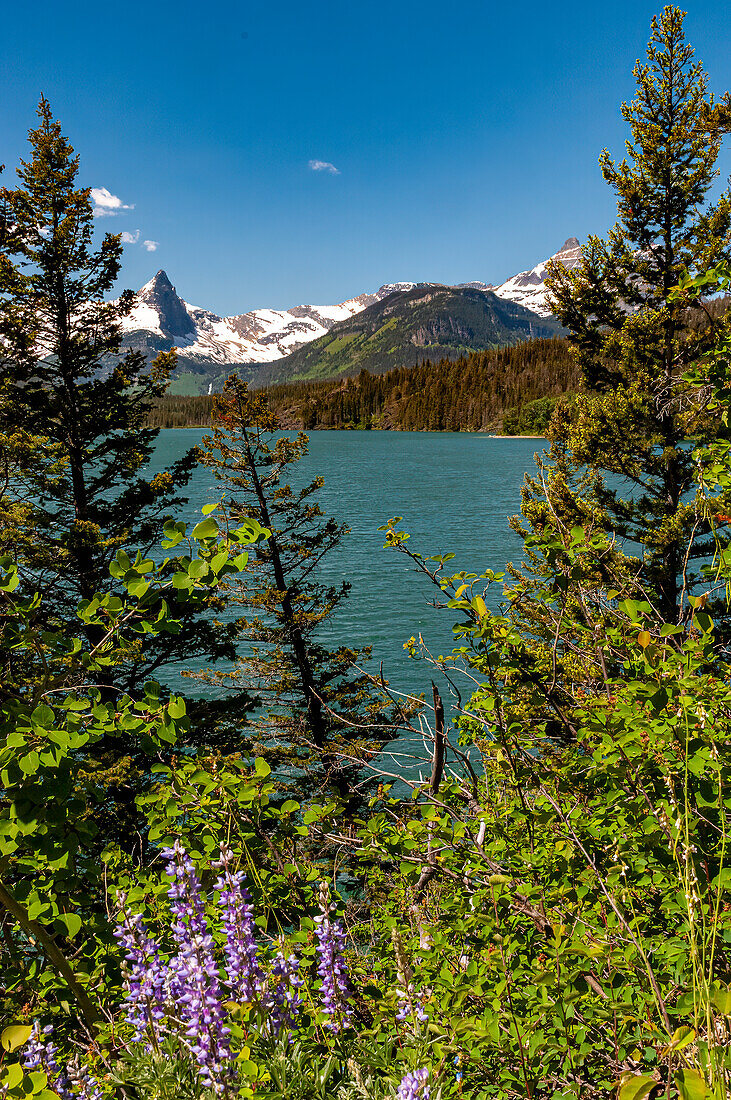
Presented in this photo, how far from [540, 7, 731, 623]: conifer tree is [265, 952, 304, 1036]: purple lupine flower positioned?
9.73 m

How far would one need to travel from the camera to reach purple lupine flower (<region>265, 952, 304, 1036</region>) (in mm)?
2258

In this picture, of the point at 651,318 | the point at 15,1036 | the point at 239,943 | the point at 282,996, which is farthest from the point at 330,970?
the point at 651,318

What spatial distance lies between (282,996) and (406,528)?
124 feet

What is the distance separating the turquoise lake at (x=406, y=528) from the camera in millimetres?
24250

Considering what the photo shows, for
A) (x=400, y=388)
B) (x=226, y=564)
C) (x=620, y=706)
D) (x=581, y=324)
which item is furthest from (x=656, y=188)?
(x=400, y=388)

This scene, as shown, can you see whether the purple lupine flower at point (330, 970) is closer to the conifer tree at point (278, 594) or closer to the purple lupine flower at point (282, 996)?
the purple lupine flower at point (282, 996)

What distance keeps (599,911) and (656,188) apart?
13808 mm

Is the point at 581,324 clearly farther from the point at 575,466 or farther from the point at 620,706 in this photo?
the point at 620,706

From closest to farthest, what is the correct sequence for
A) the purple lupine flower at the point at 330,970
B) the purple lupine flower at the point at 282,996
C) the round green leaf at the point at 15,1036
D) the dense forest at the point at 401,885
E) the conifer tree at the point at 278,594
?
the round green leaf at the point at 15,1036
the dense forest at the point at 401,885
the purple lupine flower at the point at 282,996
the purple lupine flower at the point at 330,970
the conifer tree at the point at 278,594

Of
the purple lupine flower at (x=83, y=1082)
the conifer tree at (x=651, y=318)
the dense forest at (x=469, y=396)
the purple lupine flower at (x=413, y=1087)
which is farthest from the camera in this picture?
the dense forest at (x=469, y=396)

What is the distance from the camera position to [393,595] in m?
28.7

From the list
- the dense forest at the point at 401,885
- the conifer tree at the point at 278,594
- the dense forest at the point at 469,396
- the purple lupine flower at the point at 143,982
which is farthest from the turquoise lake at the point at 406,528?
the dense forest at the point at 469,396

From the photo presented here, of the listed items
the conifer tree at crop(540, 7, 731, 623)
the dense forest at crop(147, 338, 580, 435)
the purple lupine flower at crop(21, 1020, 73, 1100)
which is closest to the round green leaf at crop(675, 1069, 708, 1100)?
the purple lupine flower at crop(21, 1020, 73, 1100)

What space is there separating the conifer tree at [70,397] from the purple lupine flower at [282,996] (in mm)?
10384
